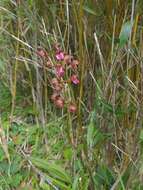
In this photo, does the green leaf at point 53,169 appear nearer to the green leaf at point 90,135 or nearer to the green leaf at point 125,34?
the green leaf at point 90,135

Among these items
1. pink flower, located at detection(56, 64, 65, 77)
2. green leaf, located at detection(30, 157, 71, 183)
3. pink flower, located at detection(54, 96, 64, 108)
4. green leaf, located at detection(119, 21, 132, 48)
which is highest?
green leaf, located at detection(119, 21, 132, 48)

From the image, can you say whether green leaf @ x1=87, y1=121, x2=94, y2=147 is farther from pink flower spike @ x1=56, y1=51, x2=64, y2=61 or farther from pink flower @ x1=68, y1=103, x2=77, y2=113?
pink flower spike @ x1=56, y1=51, x2=64, y2=61

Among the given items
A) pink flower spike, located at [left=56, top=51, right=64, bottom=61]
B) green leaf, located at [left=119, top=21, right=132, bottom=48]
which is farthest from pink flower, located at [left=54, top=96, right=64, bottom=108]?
green leaf, located at [left=119, top=21, right=132, bottom=48]

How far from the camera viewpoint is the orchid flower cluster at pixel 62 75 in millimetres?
1440

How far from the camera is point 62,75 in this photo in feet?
4.80

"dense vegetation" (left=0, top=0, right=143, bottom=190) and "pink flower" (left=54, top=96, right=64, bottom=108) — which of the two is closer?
"dense vegetation" (left=0, top=0, right=143, bottom=190)

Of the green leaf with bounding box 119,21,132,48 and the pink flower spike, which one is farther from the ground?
the green leaf with bounding box 119,21,132,48

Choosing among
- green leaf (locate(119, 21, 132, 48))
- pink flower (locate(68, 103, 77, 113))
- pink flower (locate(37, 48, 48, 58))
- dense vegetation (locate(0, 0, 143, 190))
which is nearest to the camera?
green leaf (locate(119, 21, 132, 48))

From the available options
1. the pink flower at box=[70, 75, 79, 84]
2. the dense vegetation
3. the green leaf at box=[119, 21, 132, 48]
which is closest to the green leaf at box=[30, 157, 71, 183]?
the dense vegetation

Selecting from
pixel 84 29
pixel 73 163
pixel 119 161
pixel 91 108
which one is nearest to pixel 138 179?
pixel 119 161

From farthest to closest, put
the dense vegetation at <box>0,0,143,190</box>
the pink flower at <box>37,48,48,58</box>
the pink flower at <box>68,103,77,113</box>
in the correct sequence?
the pink flower at <box>37,48,48,58</box> < the pink flower at <box>68,103,77,113</box> < the dense vegetation at <box>0,0,143,190</box>

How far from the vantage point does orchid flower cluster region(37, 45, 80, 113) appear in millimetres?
1440

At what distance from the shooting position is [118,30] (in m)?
1.32

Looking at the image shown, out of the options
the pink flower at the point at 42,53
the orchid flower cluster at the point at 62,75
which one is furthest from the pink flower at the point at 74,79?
the pink flower at the point at 42,53
